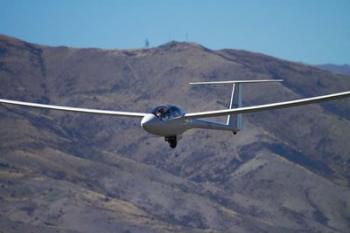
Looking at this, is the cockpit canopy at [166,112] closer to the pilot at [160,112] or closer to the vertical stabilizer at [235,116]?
the pilot at [160,112]

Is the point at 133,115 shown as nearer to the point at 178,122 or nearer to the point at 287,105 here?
the point at 178,122

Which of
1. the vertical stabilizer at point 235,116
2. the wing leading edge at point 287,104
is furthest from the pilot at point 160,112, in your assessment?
the vertical stabilizer at point 235,116

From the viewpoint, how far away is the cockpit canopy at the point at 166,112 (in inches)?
2197

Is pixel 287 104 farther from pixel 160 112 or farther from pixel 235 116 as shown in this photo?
pixel 235 116

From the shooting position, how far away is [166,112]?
56156 millimetres

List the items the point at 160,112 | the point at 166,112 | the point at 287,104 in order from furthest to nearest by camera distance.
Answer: the point at 166,112, the point at 160,112, the point at 287,104

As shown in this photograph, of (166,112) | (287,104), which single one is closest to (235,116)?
(166,112)

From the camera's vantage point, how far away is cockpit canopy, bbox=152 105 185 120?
183ft

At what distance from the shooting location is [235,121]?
229 feet

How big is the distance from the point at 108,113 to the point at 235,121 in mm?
13070

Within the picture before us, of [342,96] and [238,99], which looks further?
[238,99]

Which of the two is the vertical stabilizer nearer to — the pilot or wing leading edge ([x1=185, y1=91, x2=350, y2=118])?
wing leading edge ([x1=185, y1=91, x2=350, y2=118])

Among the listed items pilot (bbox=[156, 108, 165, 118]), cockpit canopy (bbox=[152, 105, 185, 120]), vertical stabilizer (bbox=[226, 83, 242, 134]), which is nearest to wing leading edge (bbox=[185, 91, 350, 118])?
cockpit canopy (bbox=[152, 105, 185, 120])

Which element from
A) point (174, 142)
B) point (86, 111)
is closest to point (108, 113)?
point (86, 111)
